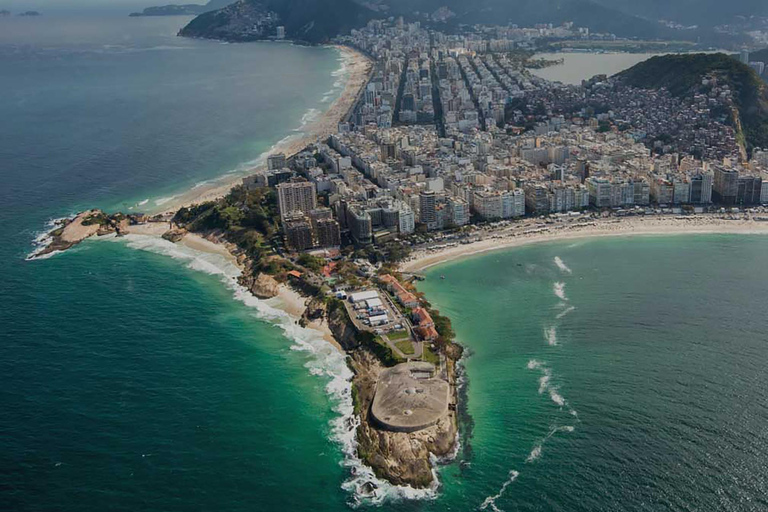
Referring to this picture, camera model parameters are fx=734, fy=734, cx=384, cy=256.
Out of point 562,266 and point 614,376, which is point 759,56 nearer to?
point 562,266

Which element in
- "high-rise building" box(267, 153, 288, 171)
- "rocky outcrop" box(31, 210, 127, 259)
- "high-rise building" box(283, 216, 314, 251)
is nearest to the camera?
"high-rise building" box(283, 216, 314, 251)

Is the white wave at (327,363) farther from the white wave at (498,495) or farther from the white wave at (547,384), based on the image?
the white wave at (547,384)

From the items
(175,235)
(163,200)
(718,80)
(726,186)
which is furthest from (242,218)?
(718,80)

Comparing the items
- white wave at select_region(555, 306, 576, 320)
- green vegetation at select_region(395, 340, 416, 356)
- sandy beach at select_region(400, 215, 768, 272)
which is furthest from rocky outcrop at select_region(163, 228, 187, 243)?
white wave at select_region(555, 306, 576, 320)

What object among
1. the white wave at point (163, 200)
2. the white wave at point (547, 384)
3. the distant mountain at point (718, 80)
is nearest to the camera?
the white wave at point (547, 384)

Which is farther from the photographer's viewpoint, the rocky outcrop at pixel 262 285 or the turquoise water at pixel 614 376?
the rocky outcrop at pixel 262 285

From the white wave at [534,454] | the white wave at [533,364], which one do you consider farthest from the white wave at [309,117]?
the white wave at [534,454]

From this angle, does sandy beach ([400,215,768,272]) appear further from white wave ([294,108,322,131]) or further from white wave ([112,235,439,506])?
white wave ([294,108,322,131])
